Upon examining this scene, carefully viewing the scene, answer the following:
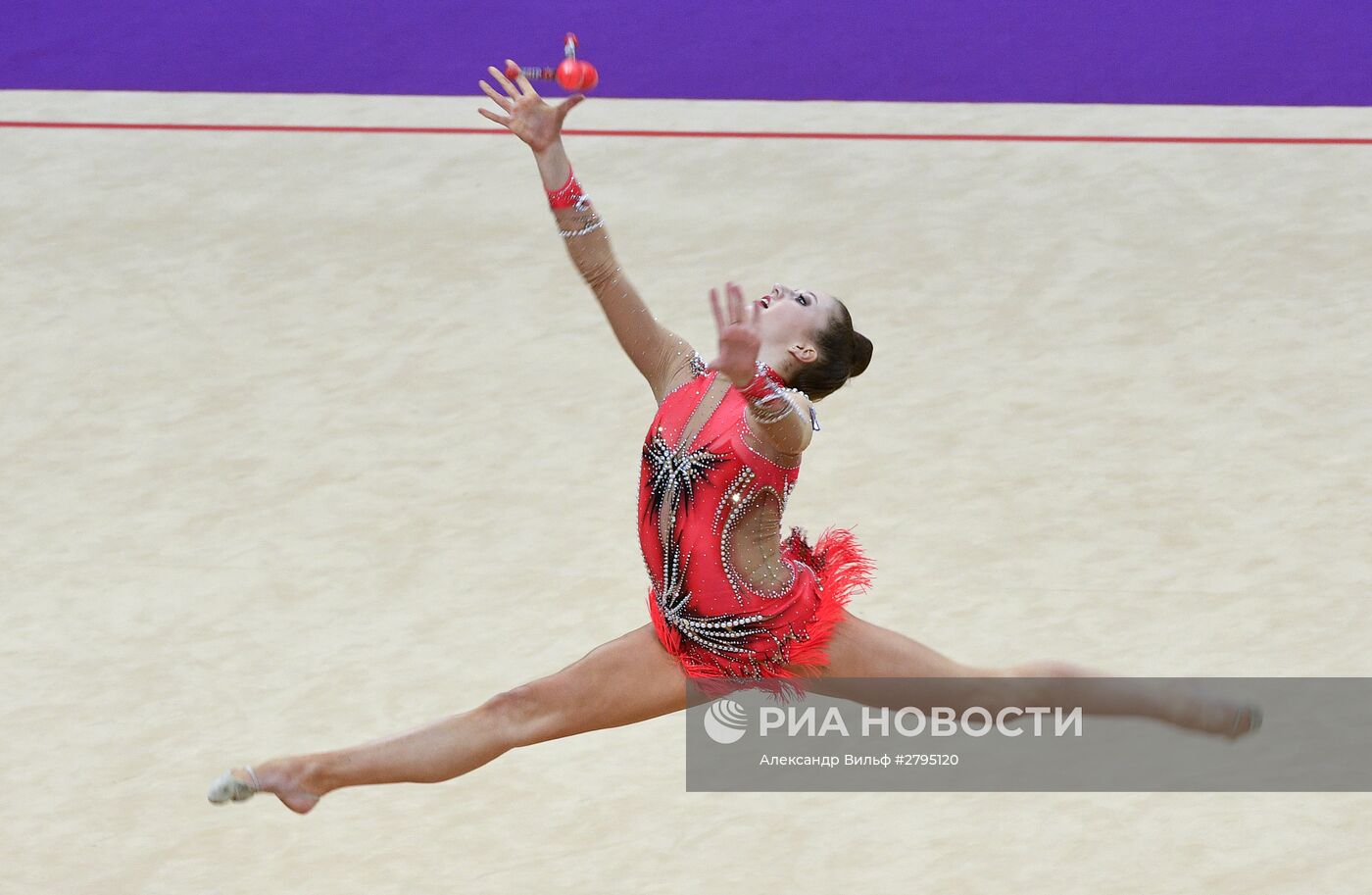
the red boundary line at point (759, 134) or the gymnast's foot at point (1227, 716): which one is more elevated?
the red boundary line at point (759, 134)

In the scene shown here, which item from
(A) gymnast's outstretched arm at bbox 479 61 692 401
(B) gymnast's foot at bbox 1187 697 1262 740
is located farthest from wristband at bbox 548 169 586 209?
(B) gymnast's foot at bbox 1187 697 1262 740

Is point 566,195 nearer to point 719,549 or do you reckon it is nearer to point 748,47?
point 719,549

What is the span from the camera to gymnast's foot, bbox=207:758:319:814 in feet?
10.6

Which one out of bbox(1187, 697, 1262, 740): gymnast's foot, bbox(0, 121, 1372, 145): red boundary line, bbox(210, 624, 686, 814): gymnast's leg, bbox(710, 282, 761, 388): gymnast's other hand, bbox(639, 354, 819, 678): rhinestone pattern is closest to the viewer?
bbox(710, 282, 761, 388): gymnast's other hand

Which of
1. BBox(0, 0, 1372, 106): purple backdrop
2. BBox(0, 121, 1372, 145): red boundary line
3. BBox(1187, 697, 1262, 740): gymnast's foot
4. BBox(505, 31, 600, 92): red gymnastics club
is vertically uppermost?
BBox(0, 0, 1372, 106): purple backdrop

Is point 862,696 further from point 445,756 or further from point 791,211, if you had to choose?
point 791,211

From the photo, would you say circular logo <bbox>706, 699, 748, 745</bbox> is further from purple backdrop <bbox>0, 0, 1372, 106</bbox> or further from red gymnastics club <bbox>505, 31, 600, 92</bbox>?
purple backdrop <bbox>0, 0, 1372, 106</bbox>

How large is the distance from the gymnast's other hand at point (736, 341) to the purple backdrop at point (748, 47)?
4575mm

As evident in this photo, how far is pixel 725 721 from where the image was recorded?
4047mm

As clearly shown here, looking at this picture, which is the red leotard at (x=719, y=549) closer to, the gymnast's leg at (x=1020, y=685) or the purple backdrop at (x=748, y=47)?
the gymnast's leg at (x=1020, y=685)

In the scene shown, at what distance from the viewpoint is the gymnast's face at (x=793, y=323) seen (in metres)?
3.10

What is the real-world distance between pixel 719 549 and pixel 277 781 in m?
0.91

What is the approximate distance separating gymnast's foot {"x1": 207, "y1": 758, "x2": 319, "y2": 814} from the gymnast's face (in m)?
1.13

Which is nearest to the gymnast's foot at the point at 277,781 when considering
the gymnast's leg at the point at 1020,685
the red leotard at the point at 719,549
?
the red leotard at the point at 719,549
